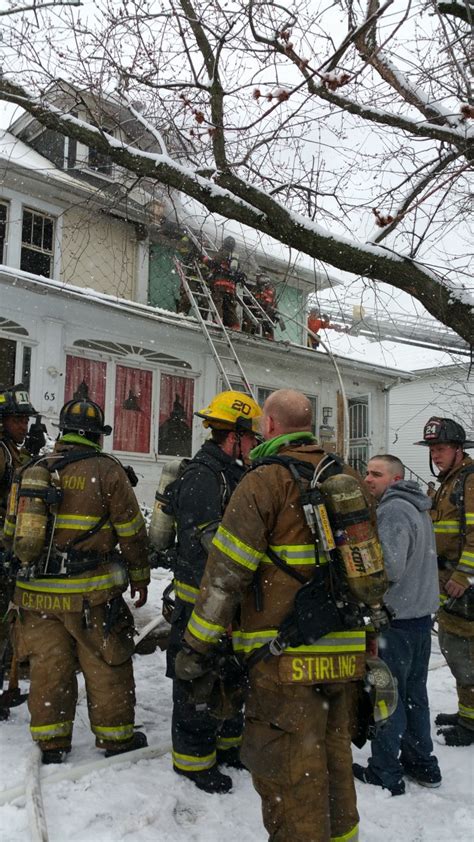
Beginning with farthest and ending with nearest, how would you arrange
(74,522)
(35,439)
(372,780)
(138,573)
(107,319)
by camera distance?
(107,319) → (35,439) → (138,573) → (74,522) → (372,780)

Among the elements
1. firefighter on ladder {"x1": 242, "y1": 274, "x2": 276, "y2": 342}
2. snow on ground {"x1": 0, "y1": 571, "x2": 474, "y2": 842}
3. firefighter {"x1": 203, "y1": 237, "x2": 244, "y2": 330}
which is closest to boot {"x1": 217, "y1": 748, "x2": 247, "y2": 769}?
snow on ground {"x1": 0, "y1": 571, "x2": 474, "y2": 842}

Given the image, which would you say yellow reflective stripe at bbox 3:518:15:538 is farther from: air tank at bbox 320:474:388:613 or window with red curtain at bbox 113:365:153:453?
window with red curtain at bbox 113:365:153:453

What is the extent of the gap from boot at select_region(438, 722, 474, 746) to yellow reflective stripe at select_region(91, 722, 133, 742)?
2.15 m

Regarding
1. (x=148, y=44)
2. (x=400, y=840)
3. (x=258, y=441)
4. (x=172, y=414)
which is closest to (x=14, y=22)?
(x=148, y=44)

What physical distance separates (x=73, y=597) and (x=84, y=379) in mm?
8154

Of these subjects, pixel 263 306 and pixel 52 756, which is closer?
pixel 52 756

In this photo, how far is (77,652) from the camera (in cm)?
366

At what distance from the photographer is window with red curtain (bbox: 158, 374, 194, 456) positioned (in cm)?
1254

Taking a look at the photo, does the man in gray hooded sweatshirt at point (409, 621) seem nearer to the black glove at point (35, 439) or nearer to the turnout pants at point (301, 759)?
the turnout pants at point (301, 759)

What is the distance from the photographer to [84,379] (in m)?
11.3

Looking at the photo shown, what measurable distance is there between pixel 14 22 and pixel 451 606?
19.4ft

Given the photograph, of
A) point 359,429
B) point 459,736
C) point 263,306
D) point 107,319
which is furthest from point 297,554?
point 359,429

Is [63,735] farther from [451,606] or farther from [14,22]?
[14,22]

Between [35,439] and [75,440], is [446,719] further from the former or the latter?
[35,439]
